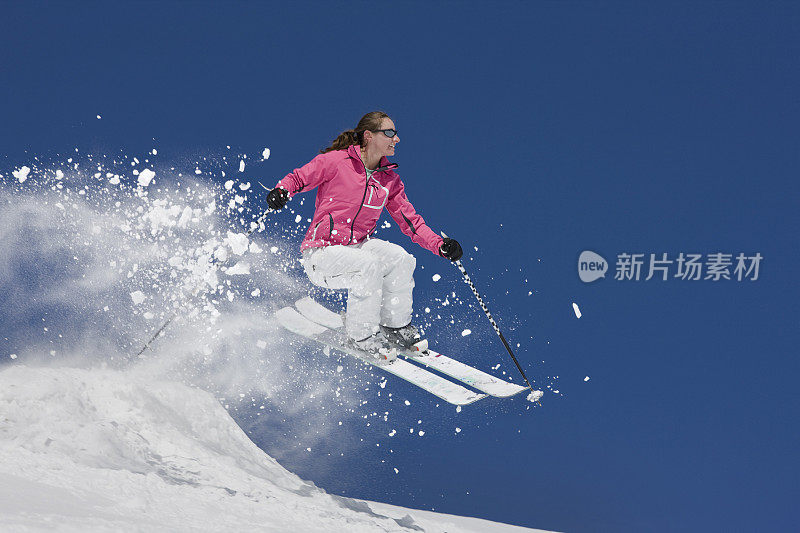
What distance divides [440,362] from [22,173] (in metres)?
2.47

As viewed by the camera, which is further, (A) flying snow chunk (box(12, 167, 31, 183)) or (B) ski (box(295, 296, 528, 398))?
(A) flying snow chunk (box(12, 167, 31, 183))

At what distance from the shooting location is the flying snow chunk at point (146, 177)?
3580 mm

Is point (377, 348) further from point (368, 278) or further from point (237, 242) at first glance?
point (237, 242)

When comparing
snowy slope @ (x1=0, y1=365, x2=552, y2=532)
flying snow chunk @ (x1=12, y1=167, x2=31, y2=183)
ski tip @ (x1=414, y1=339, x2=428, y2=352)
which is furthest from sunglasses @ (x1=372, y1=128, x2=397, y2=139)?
flying snow chunk @ (x1=12, y1=167, x2=31, y2=183)

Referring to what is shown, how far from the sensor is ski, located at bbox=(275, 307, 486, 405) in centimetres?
339

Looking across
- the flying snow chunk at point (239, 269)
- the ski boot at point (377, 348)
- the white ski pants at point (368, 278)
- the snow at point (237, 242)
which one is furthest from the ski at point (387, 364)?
the snow at point (237, 242)

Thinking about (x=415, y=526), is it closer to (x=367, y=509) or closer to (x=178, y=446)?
(x=367, y=509)

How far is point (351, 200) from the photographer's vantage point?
3.45 m

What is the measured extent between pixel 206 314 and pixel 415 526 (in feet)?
5.26

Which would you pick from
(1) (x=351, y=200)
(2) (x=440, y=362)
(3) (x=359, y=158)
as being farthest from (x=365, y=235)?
(2) (x=440, y=362)

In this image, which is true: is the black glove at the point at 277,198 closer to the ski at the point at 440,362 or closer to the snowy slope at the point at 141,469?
the ski at the point at 440,362

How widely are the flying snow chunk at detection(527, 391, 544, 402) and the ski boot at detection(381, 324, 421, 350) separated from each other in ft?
2.23

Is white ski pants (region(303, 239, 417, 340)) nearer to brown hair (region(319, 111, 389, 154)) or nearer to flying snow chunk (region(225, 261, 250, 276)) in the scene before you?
flying snow chunk (region(225, 261, 250, 276))

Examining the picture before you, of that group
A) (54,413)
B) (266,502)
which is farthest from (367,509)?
(54,413)
